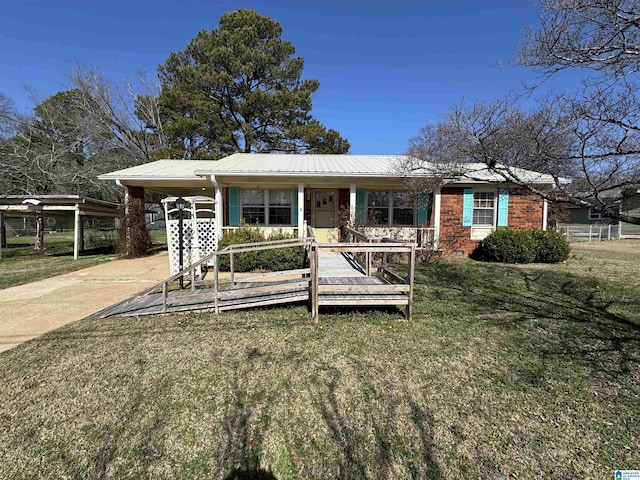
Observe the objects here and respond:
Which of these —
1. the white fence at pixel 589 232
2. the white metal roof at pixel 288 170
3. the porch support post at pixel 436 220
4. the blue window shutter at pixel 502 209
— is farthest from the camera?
the white fence at pixel 589 232

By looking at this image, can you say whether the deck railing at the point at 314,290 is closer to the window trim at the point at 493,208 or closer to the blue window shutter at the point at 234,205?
the blue window shutter at the point at 234,205

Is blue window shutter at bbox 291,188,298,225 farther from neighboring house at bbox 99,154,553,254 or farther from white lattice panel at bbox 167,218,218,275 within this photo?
white lattice panel at bbox 167,218,218,275

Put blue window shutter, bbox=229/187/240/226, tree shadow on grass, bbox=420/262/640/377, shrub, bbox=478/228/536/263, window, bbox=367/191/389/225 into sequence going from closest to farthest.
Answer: tree shadow on grass, bbox=420/262/640/377
shrub, bbox=478/228/536/263
blue window shutter, bbox=229/187/240/226
window, bbox=367/191/389/225

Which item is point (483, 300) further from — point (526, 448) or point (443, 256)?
point (443, 256)

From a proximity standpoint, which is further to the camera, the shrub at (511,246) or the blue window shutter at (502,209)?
the blue window shutter at (502,209)

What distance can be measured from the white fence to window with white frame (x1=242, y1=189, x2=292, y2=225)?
18.2 metres

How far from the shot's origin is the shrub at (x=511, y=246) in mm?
10273

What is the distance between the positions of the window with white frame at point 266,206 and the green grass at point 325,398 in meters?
7.09

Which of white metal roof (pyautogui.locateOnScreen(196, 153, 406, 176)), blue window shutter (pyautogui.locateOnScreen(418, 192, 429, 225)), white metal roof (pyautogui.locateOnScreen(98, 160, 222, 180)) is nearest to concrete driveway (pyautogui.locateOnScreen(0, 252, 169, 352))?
white metal roof (pyautogui.locateOnScreen(98, 160, 222, 180))

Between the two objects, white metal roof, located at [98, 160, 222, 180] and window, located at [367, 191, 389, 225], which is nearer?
white metal roof, located at [98, 160, 222, 180]

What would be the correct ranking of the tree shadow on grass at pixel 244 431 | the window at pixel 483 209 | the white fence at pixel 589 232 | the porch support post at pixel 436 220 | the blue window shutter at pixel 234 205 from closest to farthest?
the tree shadow on grass at pixel 244 431
the porch support post at pixel 436 220
the window at pixel 483 209
the blue window shutter at pixel 234 205
the white fence at pixel 589 232

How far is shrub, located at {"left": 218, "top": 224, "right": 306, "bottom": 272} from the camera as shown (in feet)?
29.8

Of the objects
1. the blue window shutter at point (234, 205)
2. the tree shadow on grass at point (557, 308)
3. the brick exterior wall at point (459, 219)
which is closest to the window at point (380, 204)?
the brick exterior wall at point (459, 219)

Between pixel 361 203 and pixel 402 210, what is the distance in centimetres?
160
